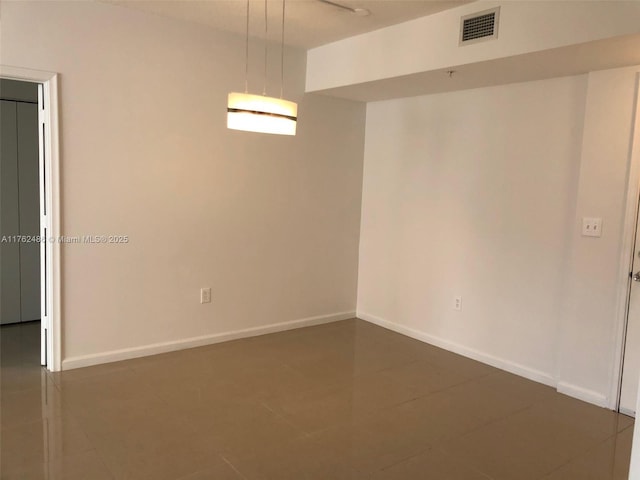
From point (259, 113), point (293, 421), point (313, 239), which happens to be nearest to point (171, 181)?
point (313, 239)

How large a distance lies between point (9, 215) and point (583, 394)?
16.7 feet

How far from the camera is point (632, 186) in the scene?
10.4ft

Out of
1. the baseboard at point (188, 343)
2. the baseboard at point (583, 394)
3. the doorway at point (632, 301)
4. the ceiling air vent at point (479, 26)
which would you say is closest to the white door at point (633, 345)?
the doorway at point (632, 301)

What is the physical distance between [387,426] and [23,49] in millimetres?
3415

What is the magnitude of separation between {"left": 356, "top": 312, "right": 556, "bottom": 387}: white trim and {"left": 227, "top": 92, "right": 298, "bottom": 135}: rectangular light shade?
2709 millimetres

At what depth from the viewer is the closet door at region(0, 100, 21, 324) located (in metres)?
4.51

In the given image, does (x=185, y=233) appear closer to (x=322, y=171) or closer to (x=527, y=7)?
(x=322, y=171)

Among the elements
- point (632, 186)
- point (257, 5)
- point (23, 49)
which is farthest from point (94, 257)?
point (632, 186)

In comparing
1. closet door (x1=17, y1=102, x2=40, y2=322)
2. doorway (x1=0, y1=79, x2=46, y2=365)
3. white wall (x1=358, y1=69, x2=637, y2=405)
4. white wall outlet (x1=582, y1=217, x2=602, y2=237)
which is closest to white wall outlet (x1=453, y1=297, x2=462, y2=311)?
white wall (x1=358, y1=69, x2=637, y2=405)

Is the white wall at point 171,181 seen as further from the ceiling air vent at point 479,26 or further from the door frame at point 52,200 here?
the ceiling air vent at point 479,26

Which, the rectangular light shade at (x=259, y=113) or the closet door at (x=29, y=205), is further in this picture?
the closet door at (x=29, y=205)

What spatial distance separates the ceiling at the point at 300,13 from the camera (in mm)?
3387

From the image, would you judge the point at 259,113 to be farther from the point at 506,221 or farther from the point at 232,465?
the point at 506,221

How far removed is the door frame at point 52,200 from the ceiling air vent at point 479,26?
283cm
